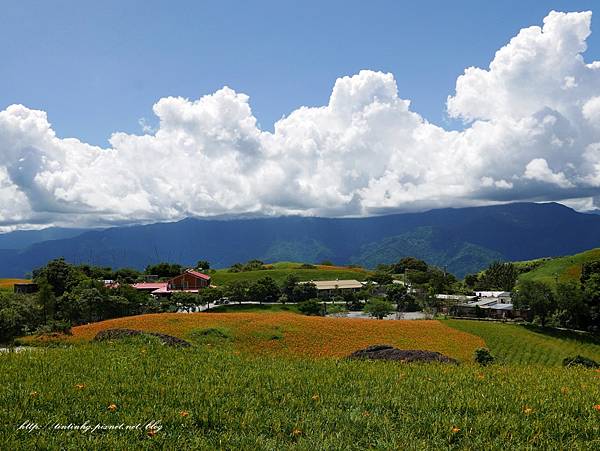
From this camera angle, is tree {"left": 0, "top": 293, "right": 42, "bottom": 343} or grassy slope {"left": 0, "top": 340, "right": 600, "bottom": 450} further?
tree {"left": 0, "top": 293, "right": 42, "bottom": 343}

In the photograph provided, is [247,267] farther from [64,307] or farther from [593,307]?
[593,307]

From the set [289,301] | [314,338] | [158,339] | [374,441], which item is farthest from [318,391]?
[289,301]

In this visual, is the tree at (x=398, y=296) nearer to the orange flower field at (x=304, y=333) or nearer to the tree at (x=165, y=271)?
the orange flower field at (x=304, y=333)

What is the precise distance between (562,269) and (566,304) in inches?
3290

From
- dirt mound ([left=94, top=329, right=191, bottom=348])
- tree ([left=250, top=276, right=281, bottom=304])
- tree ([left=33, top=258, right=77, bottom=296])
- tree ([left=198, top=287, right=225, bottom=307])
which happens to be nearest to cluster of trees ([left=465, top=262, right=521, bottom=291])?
tree ([left=250, top=276, right=281, bottom=304])

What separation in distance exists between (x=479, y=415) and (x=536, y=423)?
0.90 meters

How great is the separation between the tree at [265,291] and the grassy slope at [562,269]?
74779mm

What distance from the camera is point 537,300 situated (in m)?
65.5

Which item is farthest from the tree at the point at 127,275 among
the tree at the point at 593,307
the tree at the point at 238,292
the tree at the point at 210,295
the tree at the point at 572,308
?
the tree at the point at 593,307

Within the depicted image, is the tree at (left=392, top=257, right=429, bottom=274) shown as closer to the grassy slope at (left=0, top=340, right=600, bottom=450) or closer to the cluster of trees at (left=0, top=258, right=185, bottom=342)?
the cluster of trees at (left=0, top=258, right=185, bottom=342)

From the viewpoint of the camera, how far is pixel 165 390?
9.32m

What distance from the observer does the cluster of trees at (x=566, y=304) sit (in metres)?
63.1

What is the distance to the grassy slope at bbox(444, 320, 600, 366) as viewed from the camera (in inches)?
1806

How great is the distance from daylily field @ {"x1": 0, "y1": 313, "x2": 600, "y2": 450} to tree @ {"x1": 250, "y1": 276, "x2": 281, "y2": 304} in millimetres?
75553
